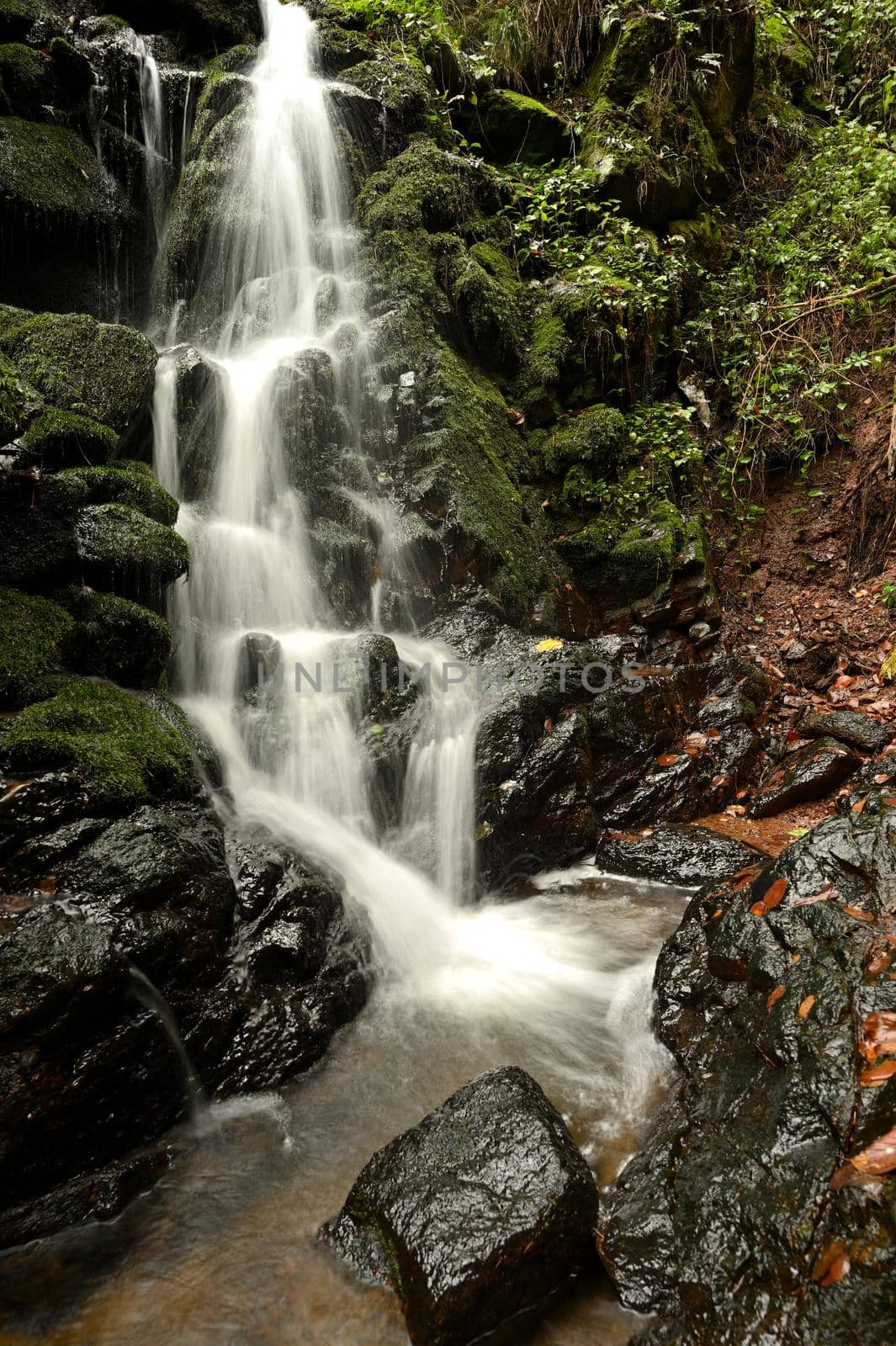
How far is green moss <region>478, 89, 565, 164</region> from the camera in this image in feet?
31.6

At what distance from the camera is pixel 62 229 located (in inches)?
317

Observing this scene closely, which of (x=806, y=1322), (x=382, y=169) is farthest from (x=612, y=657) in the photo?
(x=382, y=169)

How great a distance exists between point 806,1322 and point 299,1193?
1.96m

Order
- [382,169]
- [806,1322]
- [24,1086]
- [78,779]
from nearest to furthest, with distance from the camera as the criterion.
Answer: [806,1322] → [24,1086] → [78,779] → [382,169]

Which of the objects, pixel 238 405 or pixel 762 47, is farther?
pixel 762 47

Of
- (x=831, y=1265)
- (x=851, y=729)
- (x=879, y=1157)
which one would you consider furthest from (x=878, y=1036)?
(x=851, y=729)

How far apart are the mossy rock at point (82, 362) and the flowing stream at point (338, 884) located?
0.93 meters

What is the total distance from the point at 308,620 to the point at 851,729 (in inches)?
191

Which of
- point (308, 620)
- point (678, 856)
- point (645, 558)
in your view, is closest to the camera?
point (678, 856)

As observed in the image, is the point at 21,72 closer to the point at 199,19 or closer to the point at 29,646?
the point at 199,19

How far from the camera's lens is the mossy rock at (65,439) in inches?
189

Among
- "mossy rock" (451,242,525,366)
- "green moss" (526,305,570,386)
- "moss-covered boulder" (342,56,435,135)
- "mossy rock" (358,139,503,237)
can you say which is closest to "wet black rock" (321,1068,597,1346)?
"green moss" (526,305,570,386)

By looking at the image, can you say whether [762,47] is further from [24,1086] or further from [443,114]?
[24,1086]

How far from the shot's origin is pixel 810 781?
5.34m
